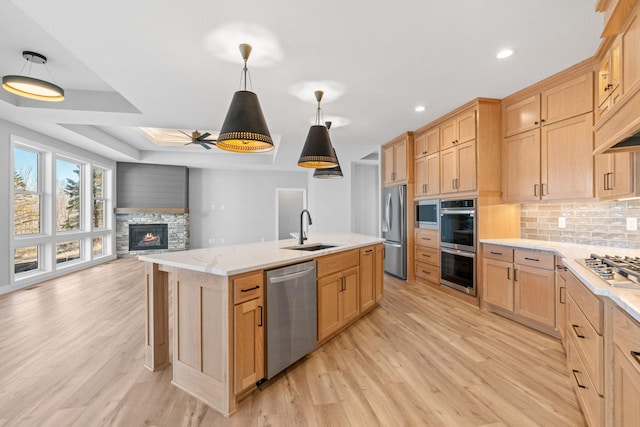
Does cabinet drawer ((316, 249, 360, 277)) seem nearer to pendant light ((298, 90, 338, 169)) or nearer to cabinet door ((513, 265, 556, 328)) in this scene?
pendant light ((298, 90, 338, 169))

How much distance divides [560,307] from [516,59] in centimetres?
223

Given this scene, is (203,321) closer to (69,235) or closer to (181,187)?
(69,235)

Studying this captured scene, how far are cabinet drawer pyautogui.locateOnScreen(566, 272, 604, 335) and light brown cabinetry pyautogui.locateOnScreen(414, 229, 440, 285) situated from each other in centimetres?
227

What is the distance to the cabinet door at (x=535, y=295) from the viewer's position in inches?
102

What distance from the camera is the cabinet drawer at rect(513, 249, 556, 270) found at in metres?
2.59

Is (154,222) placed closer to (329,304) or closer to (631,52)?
(329,304)

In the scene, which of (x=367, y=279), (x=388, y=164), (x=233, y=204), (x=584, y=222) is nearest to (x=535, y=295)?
(x=584, y=222)

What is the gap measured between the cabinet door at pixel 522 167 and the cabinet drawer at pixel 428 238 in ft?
3.52

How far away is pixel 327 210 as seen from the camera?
7305 mm

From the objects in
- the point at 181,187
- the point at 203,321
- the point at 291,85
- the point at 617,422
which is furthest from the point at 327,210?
the point at 617,422

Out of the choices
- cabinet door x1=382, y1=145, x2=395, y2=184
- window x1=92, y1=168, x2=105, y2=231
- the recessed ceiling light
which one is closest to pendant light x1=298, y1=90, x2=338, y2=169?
the recessed ceiling light

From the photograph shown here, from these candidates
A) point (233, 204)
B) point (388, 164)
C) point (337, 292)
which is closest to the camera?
point (337, 292)

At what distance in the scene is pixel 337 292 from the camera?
2621mm

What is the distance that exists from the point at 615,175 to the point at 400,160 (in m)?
2.97
